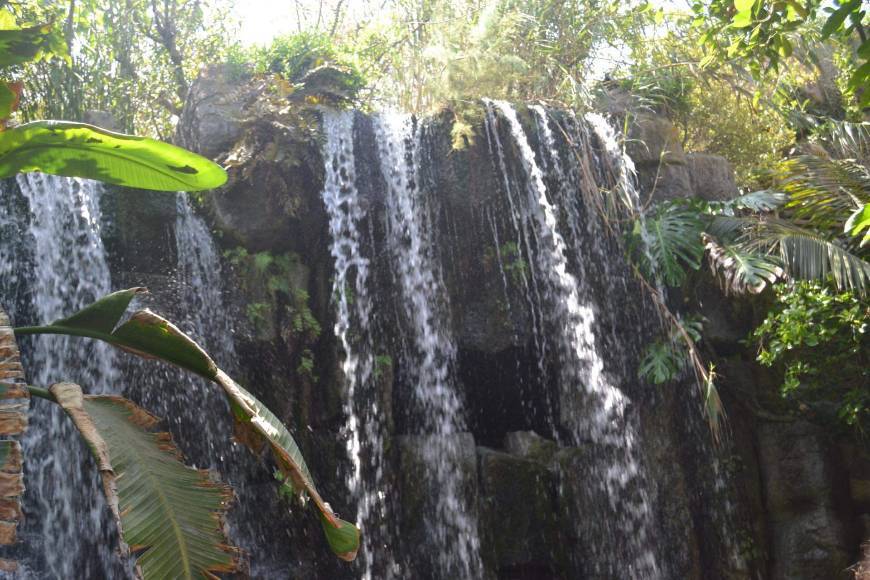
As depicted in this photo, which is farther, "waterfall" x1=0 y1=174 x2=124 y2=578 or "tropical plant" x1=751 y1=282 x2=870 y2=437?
"tropical plant" x1=751 y1=282 x2=870 y2=437

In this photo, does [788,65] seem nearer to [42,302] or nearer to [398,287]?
[398,287]

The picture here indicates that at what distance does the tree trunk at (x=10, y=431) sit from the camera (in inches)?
85.4

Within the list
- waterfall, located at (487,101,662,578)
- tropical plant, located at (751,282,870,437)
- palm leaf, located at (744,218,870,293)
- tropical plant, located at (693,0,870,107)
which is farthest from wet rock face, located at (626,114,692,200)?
tropical plant, located at (693,0,870,107)

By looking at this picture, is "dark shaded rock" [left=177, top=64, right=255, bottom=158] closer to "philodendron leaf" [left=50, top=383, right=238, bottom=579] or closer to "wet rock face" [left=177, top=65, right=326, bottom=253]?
"wet rock face" [left=177, top=65, right=326, bottom=253]

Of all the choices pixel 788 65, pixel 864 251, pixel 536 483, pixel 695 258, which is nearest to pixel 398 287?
pixel 536 483

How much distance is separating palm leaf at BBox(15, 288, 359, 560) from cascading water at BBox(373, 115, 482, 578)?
14.0 ft

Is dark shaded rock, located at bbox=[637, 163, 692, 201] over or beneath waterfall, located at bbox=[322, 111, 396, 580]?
over

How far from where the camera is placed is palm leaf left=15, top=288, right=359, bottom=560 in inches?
100

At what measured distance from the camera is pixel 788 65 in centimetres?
1025

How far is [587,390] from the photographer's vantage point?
7.64m

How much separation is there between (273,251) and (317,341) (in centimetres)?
97

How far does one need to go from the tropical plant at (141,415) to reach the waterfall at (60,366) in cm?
353

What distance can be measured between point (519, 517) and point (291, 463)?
189 inches

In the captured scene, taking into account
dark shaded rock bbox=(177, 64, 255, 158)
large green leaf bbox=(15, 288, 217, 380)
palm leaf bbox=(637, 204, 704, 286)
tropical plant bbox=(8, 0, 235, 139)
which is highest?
tropical plant bbox=(8, 0, 235, 139)
